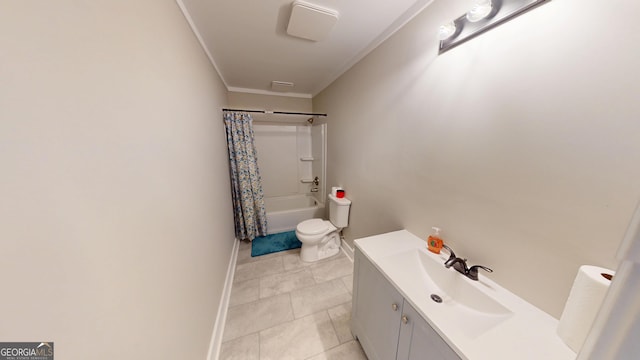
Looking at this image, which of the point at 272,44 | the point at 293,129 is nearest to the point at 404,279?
the point at 272,44

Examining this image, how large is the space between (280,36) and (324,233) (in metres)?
1.88

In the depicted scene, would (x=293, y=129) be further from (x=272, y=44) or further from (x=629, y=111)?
(x=629, y=111)

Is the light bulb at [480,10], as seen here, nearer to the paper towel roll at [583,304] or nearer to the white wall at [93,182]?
the paper towel roll at [583,304]

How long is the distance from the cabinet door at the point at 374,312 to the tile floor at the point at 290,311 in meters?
0.21

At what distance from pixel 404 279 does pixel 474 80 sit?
42.2 inches

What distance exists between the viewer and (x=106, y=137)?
1.75ft

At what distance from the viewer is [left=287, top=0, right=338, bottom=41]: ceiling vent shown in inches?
47.0

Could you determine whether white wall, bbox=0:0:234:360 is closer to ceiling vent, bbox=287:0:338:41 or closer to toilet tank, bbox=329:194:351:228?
ceiling vent, bbox=287:0:338:41

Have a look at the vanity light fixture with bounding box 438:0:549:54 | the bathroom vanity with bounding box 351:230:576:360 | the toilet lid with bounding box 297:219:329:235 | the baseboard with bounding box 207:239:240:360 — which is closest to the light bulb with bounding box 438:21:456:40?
the vanity light fixture with bounding box 438:0:549:54

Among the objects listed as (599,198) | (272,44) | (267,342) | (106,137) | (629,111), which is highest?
(272,44)

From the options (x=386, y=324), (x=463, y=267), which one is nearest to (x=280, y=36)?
(x=463, y=267)

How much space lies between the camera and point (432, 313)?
0.78 meters

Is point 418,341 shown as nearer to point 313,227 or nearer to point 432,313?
point 432,313

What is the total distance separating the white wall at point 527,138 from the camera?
0.62 m
